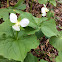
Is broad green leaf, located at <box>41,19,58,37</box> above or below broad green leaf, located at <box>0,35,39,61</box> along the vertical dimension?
above

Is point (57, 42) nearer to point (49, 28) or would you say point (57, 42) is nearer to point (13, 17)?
point (49, 28)

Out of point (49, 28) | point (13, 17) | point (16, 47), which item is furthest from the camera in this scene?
point (49, 28)

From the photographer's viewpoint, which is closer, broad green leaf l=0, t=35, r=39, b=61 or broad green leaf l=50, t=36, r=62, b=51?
broad green leaf l=0, t=35, r=39, b=61

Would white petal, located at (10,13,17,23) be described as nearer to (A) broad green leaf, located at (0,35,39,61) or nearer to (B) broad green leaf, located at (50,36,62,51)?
(A) broad green leaf, located at (0,35,39,61)

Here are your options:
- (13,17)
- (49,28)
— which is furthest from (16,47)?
(49,28)

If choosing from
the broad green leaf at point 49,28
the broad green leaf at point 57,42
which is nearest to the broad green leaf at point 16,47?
the broad green leaf at point 49,28

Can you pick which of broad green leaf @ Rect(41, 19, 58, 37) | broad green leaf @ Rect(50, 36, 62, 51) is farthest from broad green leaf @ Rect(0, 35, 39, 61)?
broad green leaf @ Rect(50, 36, 62, 51)

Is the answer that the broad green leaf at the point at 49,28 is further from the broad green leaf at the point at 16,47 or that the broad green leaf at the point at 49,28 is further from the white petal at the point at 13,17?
the white petal at the point at 13,17

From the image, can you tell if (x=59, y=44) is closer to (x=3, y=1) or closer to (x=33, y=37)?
(x=33, y=37)

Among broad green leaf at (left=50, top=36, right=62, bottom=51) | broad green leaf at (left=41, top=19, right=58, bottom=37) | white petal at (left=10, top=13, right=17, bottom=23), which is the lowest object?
broad green leaf at (left=50, top=36, right=62, bottom=51)
